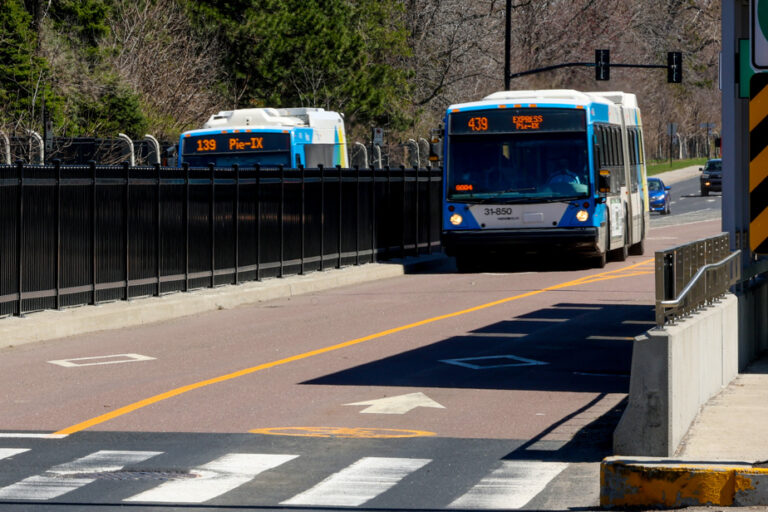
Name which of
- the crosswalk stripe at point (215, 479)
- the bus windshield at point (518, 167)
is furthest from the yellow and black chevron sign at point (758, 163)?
the bus windshield at point (518, 167)

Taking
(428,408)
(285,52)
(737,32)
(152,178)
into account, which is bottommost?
(428,408)

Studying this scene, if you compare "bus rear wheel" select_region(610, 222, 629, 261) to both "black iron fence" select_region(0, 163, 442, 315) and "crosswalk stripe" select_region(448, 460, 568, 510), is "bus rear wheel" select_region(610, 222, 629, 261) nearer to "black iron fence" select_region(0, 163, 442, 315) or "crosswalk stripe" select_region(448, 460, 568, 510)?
"black iron fence" select_region(0, 163, 442, 315)

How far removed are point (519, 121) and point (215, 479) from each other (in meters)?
20.3

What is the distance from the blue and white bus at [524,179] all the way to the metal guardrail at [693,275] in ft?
46.3

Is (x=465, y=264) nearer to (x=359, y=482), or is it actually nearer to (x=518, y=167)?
(x=518, y=167)

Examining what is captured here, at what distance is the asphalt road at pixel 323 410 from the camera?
8.68 metres

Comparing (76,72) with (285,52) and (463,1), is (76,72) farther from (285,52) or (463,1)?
(463,1)

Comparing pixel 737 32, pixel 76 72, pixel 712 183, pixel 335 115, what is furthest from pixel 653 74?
pixel 737 32

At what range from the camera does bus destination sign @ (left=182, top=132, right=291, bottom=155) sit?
30625mm

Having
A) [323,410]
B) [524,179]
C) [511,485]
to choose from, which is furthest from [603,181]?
[511,485]

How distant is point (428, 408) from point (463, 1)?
62545 millimetres

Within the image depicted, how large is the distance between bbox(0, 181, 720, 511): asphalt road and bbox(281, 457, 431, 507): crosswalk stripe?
0.02 m

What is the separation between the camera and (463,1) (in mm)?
72812

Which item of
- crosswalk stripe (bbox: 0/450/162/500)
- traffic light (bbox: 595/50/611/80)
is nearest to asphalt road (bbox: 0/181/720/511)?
crosswalk stripe (bbox: 0/450/162/500)
